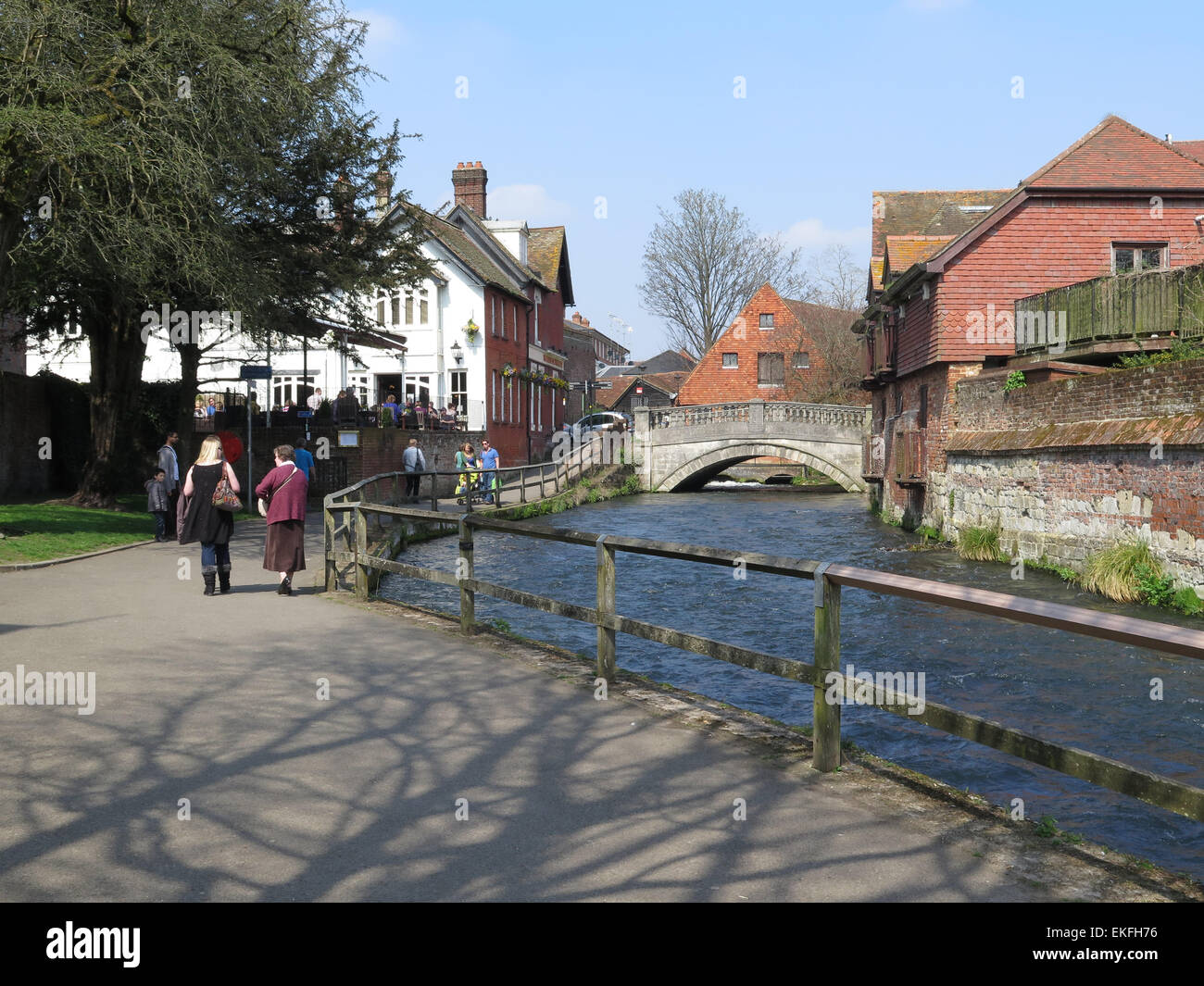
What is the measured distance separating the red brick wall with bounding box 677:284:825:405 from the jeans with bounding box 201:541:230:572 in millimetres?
50251

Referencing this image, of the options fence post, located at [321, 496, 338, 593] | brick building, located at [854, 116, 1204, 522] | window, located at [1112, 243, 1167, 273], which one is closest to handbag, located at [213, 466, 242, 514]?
fence post, located at [321, 496, 338, 593]

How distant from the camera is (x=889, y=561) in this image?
21.3 metres

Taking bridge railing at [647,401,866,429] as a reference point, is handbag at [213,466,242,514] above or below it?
below

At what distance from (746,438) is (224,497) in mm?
33850

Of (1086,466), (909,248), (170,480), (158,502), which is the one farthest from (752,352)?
(158,502)

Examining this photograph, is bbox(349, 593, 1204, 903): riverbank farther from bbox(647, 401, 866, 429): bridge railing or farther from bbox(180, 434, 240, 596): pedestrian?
bbox(647, 401, 866, 429): bridge railing

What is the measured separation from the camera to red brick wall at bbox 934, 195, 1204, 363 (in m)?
26.2

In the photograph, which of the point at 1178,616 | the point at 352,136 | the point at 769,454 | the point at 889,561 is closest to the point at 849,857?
the point at 1178,616

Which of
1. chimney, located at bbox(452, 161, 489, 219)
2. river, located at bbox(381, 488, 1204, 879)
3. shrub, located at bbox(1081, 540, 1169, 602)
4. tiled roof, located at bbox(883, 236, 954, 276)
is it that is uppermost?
chimney, located at bbox(452, 161, 489, 219)

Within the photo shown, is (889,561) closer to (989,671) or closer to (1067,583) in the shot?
(1067,583)

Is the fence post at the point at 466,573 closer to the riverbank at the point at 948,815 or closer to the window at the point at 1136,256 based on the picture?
the riverbank at the point at 948,815

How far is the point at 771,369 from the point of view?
61.8 meters

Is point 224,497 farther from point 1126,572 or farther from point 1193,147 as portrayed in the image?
point 1193,147
